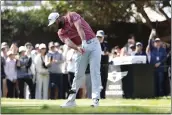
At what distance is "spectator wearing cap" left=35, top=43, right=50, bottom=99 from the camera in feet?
62.3

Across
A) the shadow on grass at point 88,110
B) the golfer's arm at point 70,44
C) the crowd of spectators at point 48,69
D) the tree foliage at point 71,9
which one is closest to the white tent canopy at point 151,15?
the tree foliage at point 71,9

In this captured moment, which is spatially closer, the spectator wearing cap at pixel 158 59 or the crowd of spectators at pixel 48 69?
the spectator wearing cap at pixel 158 59

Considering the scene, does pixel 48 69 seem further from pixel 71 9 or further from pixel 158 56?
pixel 71 9

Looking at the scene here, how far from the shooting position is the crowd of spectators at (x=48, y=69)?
62.1ft

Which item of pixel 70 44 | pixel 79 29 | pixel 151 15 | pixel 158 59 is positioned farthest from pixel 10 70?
pixel 151 15

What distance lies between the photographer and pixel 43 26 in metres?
33.1

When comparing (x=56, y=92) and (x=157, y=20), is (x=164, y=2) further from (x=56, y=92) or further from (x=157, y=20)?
(x=56, y=92)

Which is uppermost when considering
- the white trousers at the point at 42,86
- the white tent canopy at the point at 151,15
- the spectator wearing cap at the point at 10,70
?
the white tent canopy at the point at 151,15

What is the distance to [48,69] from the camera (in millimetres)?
19500

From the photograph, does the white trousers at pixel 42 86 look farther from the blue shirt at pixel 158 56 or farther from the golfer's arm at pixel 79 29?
the golfer's arm at pixel 79 29

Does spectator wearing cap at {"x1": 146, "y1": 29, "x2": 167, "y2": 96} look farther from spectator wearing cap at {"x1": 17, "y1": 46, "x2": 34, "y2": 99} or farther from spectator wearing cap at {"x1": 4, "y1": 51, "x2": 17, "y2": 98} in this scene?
spectator wearing cap at {"x1": 4, "y1": 51, "x2": 17, "y2": 98}

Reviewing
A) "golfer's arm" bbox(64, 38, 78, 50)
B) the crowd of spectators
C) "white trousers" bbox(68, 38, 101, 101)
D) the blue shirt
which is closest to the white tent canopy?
the crowd of spectators

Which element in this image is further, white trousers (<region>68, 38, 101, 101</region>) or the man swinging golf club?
white trousers (<region>68, 38, 101, 101</region>)

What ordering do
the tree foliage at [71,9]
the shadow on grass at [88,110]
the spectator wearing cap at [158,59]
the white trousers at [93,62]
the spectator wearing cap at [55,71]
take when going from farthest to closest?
the tree foliage at [71,9]
the spectator wearing cap at [55,71]
the spectator wearing cap at [158,59]
the white trousers at [93,62]
the shadow on grass at [88,110]
